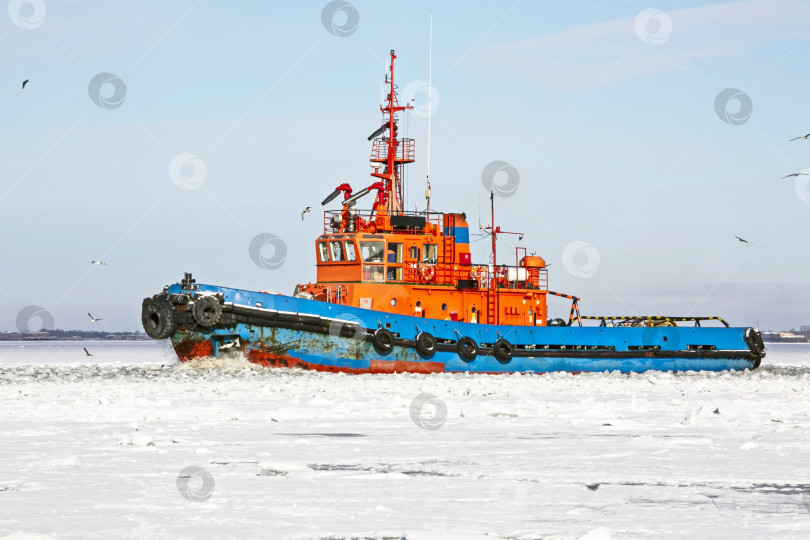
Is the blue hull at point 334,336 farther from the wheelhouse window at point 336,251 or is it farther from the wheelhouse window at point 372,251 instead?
the wheelhouse window at point 336,251

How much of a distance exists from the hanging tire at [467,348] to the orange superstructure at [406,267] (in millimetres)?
1030

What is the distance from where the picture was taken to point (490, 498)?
23.5 feet

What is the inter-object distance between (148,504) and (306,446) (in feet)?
11.0

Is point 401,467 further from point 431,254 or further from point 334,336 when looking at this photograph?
point 431,254

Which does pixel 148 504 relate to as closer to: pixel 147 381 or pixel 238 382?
pixel 238 382

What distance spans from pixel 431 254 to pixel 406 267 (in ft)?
3.75

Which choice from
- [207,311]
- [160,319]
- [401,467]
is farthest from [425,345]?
[401,467]

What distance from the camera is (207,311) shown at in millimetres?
24062

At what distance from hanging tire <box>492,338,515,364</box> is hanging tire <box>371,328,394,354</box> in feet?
11.2

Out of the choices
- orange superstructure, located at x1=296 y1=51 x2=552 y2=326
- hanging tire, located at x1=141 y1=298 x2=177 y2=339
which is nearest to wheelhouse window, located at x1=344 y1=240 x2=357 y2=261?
orange superstructure, located at x1=296 y1=51 x2=552 y2=326

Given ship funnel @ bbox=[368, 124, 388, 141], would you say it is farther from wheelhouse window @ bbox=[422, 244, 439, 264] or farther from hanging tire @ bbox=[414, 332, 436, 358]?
hanging tire @ bbox=[414, 332, 436, 358]

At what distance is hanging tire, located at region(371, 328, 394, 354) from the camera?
24922mm

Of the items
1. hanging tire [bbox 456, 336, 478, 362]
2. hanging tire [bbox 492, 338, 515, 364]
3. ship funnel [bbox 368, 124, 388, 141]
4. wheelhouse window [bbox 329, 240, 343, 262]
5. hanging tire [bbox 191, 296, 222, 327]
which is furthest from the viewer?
ship funnel [bbox 368, 124, 388, 141]

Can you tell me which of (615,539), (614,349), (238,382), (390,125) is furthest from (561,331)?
(615,539)
